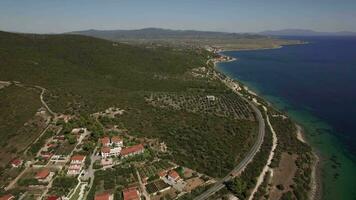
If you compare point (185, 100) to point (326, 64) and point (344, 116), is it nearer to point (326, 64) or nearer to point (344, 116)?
point (344, 116)

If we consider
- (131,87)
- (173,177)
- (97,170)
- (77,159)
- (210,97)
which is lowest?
(97,170)

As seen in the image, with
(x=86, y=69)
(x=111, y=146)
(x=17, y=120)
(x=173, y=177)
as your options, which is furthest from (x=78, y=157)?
(x=86, y=69)

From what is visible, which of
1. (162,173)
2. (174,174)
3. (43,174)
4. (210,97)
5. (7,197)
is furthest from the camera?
(210,97)

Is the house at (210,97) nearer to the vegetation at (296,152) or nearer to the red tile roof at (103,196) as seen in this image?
the vegetation at (296,152)

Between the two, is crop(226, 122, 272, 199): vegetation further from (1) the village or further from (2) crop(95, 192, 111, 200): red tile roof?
(2) crop(95, 192, 111, 200): red tile roof

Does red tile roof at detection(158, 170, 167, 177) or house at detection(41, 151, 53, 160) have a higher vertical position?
house at detection(41, 151, 53, 160)

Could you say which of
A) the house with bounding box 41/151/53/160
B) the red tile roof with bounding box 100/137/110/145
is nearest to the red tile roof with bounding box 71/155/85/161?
the house with bounding box 41/151/53/160

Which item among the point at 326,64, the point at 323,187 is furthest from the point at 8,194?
the point at 326,64

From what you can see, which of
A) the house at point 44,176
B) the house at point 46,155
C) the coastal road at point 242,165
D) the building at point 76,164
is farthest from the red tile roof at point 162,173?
the house at point 46,155

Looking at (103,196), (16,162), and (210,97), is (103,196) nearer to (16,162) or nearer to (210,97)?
(16,162)
